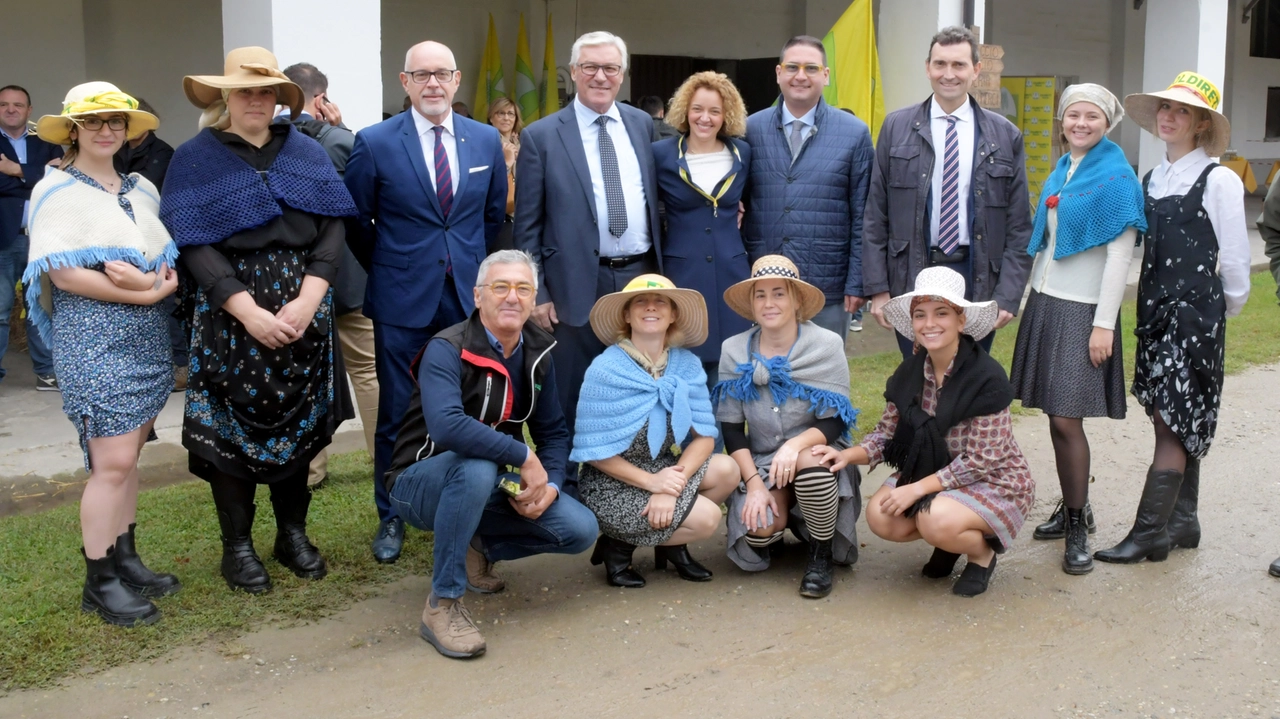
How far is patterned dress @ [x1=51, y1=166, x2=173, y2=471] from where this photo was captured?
3.73 m

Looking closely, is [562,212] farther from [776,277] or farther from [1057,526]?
[1057,526]

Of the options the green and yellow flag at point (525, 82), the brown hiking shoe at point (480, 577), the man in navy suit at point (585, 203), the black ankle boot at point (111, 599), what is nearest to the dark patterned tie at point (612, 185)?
the man in navy suit at point (585, 203)

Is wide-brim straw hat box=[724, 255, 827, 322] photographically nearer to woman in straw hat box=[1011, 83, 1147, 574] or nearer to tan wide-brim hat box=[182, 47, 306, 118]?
woman in straw hat box=[1011, 83, 1147, 574]

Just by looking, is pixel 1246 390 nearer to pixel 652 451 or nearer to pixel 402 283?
pixel 652 451

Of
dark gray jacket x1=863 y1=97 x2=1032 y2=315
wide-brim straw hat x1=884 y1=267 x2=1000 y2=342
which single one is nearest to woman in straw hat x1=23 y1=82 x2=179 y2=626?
A: wide-brim straw hat x1=884 y1=267 x2=1000 y2=342

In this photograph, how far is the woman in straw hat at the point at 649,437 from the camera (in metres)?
4.12

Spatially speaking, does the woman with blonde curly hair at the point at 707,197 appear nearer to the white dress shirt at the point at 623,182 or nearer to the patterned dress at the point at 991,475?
the white dress shirt at the point at 623,182

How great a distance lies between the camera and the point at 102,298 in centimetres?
373

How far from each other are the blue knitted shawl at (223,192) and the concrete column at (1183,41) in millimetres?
9947

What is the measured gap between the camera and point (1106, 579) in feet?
14.1

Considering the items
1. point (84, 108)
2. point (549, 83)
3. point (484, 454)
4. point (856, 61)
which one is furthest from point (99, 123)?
point (549, 83)

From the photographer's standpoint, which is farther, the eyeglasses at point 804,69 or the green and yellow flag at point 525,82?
the green and yellow flag at point 525,82

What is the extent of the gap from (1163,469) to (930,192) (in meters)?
1.37

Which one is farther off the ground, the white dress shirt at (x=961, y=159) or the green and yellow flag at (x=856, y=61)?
the green and yellow flag at (x=856, y=61)
